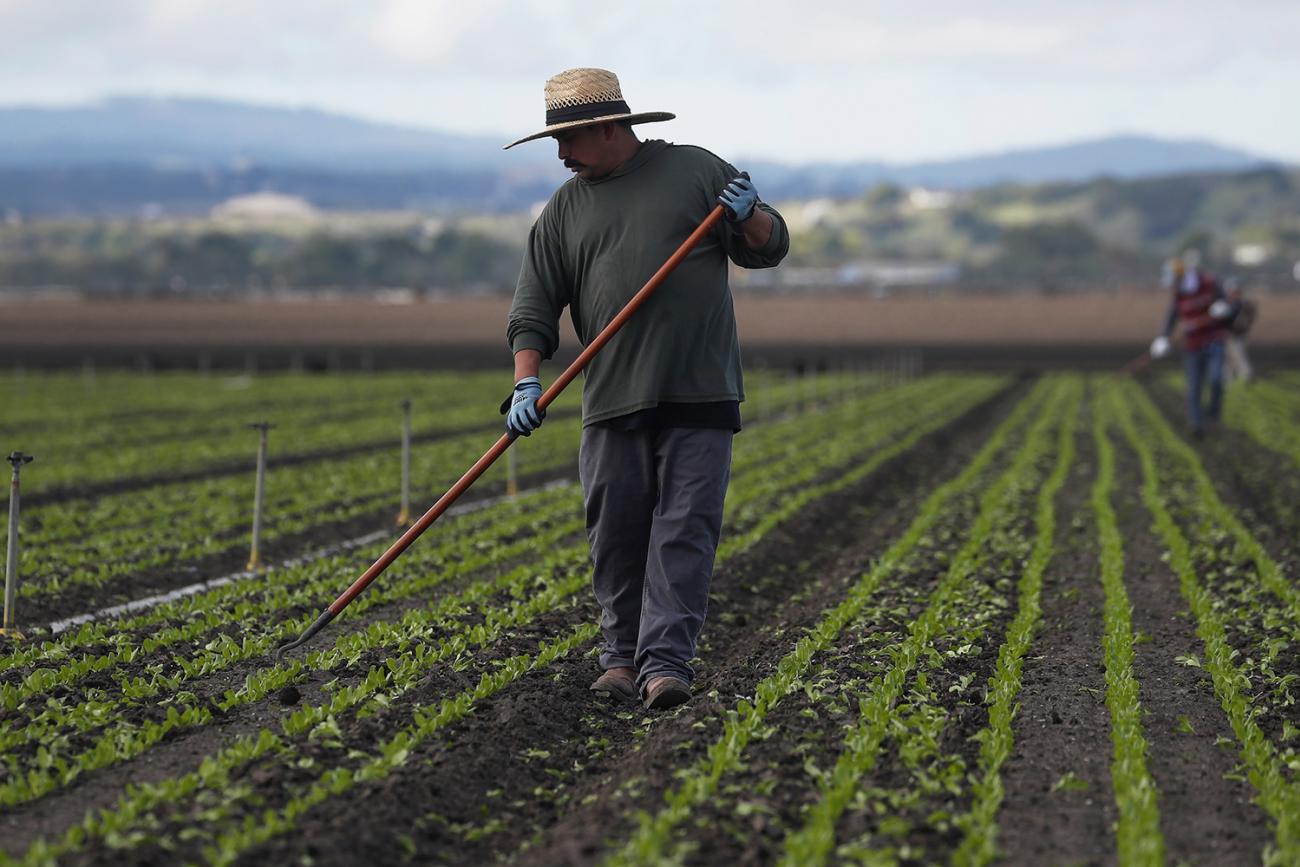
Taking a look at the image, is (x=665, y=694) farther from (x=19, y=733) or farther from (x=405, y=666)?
(x=19, y=733)

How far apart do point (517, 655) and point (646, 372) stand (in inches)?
72.3

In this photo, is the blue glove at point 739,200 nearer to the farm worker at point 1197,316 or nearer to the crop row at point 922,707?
the crop row at point 922,707

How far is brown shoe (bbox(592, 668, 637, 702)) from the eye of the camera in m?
7.32

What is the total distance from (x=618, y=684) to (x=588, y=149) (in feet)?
7.85

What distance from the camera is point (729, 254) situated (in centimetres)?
729

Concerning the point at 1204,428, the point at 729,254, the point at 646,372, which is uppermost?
the point at 729,254

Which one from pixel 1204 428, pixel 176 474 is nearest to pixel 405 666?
pixel 176 474

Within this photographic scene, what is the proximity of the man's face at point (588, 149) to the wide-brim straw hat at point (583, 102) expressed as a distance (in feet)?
0.18

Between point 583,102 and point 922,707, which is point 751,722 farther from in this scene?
point 583,102

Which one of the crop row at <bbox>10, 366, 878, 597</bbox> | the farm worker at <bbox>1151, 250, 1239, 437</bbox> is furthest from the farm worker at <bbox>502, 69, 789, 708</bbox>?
the farm worker at <bbox>1151, 250, 1239, 437</bbox>

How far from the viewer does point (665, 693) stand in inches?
277

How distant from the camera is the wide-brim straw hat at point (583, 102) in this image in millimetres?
7059

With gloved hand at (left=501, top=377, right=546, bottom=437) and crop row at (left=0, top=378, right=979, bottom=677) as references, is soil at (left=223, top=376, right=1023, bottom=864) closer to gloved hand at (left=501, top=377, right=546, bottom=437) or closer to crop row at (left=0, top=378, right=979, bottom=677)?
gloved hand at (left=501, top=377, right=546, bottom=437)

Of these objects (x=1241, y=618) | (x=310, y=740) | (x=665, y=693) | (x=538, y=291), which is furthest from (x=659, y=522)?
(x=1241, y=618)
